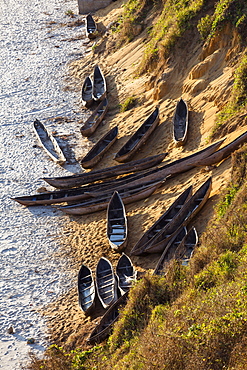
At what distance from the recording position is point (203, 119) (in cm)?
2075

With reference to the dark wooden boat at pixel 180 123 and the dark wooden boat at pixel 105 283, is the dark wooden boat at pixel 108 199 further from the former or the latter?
the dark wooden boat at pixel 105 283

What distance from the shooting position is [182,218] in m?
16.9

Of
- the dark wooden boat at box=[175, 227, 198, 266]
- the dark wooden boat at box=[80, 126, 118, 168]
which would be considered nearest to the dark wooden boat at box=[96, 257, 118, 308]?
the dark wooden boat at box=[175, 227, 198, 266]

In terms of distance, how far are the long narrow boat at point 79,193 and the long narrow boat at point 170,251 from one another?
Result: 4.07 m

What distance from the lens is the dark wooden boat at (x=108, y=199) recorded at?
19.1 meters

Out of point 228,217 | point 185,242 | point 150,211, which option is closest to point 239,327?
point 228,217

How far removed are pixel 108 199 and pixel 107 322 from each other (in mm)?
6420

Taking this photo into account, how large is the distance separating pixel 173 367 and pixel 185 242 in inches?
256

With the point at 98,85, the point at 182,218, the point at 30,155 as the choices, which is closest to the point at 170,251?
the point at 182,218

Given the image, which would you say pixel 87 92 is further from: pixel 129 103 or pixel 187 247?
pixel 187 247

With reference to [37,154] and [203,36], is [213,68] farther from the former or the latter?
[37,154]

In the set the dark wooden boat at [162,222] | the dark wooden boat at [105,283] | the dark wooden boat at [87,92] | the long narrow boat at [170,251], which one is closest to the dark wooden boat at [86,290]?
the dark wooden boat at [105,283]

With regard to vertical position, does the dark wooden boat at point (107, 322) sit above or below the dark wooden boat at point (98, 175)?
below

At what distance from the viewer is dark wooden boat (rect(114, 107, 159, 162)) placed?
845 inches
